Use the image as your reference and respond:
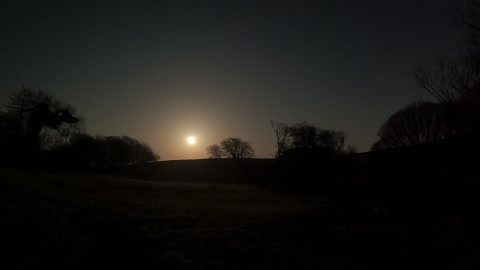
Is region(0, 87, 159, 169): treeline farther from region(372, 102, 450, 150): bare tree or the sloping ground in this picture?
region(372, 102, 450, 150): bare tree

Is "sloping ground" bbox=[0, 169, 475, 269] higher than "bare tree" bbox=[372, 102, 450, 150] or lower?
lower

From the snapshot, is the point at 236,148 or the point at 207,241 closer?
the point at 207,241

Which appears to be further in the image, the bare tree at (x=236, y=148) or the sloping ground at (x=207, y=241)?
the bare tree at (x=236, y=148)

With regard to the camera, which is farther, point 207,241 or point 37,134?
point 37,134

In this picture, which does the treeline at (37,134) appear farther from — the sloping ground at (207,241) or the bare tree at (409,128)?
the bare tree at (409,128)

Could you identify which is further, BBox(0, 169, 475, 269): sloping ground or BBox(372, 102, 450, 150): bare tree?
BBox(372, 102, 450, 150): bare tree

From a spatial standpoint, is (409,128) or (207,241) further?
(409,128)

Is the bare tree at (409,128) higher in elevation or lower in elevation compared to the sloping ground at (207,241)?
higher

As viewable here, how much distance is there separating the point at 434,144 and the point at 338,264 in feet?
55.4

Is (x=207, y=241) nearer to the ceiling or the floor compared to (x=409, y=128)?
nearer to the floor

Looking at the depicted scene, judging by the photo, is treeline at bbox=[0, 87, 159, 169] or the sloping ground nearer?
the sloping ground

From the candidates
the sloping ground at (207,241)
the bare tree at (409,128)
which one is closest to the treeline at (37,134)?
the sloping ground at (207,241)

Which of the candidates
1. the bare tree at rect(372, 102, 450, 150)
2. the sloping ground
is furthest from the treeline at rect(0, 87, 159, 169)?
the bare tree at rect(372, 102, 450, 150)

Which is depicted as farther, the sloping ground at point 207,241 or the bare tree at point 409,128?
the bare tree at point 409,128
